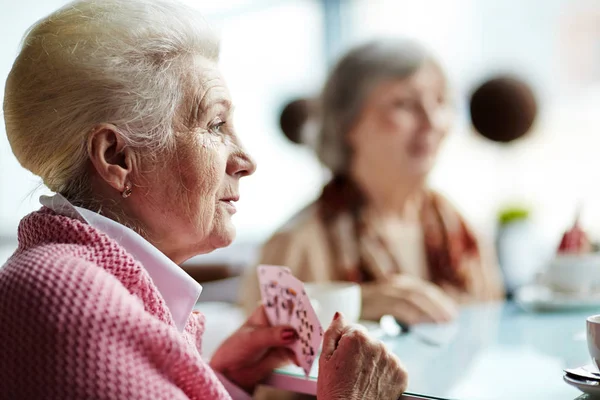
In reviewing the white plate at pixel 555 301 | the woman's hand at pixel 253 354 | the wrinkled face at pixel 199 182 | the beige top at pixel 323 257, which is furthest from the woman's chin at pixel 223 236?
the white plate at pixel 555 301

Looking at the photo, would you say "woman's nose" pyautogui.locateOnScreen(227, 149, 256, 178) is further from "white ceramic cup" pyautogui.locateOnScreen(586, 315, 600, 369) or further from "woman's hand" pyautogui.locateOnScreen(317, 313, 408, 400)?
"white ceramic cup" pyautogui.locateOnScreen(586, 315, 600, 369)

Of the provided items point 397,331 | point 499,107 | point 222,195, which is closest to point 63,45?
point 222,195

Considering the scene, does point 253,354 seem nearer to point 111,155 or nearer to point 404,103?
point 111,155

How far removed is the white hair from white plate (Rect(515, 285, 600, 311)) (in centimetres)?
101

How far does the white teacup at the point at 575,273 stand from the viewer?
1.48m

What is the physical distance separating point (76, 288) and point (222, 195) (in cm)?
29

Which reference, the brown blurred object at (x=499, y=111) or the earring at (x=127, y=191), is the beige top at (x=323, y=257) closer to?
the brown blurred object at (x=499, y=111)

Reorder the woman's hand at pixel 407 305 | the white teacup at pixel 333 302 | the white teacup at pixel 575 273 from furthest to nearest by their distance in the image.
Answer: the white teacup at pixel 575 273
the woman's hand at pixel 407 305
the white teacup at pixel 333 302

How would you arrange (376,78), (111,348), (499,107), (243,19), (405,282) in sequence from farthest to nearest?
1. (243,19)
2. (499,107)
3. (376,78)
4. (405,282)
5. (111,348)

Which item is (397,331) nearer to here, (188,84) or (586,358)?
(586,358)

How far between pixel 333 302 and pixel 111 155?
520mm

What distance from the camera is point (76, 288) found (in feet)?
2.17

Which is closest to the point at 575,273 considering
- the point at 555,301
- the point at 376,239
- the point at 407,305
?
the point at 555,301

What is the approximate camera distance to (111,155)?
2.72ft
